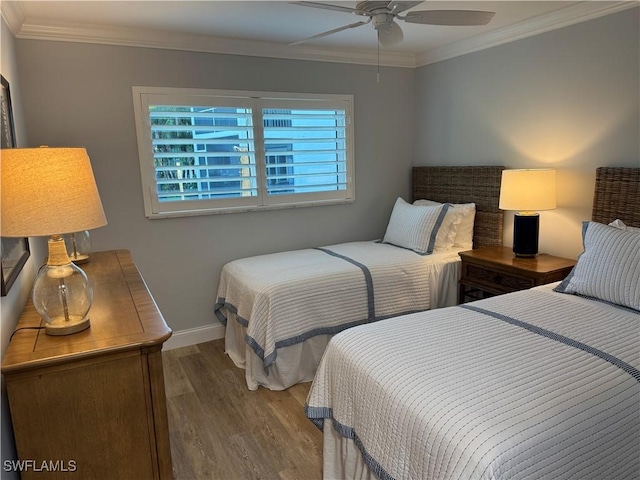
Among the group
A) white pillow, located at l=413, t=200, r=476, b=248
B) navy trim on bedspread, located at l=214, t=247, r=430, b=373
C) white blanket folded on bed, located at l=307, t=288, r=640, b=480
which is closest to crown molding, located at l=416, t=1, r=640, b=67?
white pillow, located at l=413, t=200, r=476, b=248

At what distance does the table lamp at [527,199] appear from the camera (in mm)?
2814

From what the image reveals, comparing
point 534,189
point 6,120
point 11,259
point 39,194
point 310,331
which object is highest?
point 6,120

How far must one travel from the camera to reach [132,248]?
3.14 meters

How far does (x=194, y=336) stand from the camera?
11.3 ft

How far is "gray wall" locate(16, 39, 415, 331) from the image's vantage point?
9.27 feet

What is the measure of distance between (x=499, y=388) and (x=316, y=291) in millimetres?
1543

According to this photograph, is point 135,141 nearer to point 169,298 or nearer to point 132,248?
point 132,248

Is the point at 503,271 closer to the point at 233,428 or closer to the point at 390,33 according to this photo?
the point at 390,33

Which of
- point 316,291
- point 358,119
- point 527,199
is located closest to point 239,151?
point 358,119

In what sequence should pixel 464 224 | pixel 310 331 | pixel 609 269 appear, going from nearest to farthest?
pixel 609 269
pixel 310 331
pixel 464 224

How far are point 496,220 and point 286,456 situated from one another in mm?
2353

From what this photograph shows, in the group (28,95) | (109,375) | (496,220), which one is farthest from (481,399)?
(28,95)

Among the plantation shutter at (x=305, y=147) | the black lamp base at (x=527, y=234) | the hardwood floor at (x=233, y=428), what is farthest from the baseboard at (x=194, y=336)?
the black lamp base at (x=527, y=234)

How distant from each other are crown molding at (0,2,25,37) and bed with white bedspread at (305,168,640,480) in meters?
2.33
